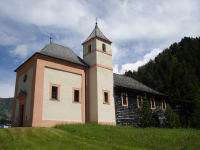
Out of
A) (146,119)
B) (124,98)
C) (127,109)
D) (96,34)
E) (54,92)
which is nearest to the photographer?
(54,92)

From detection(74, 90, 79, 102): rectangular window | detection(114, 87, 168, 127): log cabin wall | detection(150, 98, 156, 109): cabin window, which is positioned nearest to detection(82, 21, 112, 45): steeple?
detection(114, 87, 168, 127): log cabin wall

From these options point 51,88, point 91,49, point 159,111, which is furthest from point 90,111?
point 159,111

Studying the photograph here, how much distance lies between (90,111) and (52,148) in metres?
10.8

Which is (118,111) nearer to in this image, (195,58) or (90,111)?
(90,111)

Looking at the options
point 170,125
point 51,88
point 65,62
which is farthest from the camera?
point 170,125

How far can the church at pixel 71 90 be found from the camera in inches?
667

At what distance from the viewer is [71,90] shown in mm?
19203

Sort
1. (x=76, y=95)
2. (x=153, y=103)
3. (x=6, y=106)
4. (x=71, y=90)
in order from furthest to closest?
(x=6, y=106)
(x=153, y=103)
(x=76, y=95)
(x=71, y=90)

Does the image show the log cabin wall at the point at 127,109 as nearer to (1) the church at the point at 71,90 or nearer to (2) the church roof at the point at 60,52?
(1) the church at the point at 71,90

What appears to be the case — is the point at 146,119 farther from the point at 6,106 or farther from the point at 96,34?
the point at 6,106

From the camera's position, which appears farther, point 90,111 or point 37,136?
point 90,111

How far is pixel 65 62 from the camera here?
64.1 ft

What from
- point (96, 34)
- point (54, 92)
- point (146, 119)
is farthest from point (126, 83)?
point (54, 92)

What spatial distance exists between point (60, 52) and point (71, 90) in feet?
15.5
